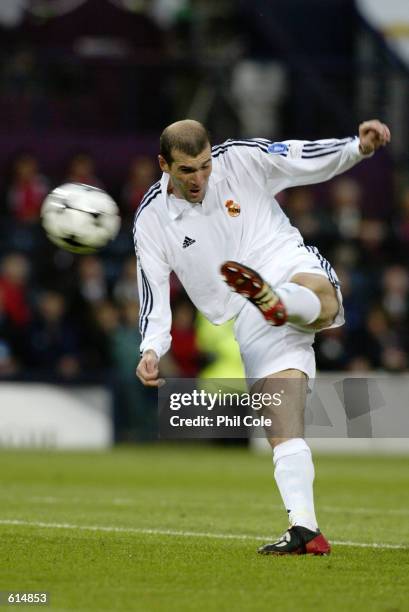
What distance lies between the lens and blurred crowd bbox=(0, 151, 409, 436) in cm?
1811

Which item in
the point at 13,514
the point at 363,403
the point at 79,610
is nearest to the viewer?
the point at 79,610

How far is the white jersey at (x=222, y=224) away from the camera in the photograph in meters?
8.03

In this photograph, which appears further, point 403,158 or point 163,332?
point 403,158

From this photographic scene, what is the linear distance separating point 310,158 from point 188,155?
2.40 feet

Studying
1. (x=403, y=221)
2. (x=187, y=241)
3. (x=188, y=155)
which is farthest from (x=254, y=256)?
(x=403, y=221)

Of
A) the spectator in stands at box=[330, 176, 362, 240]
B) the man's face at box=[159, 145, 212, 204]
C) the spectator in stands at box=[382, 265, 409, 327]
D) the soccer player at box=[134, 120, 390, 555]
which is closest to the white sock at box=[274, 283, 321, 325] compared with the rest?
the soccer player at box=[134, 120, 390, 555]

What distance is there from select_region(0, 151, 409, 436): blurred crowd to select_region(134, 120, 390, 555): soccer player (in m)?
9.38

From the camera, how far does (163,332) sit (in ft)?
26.3

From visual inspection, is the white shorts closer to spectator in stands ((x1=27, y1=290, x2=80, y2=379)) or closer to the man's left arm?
the man's left arm

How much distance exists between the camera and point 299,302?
24.7 feet

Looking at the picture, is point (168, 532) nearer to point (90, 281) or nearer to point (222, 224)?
point (222, 224)

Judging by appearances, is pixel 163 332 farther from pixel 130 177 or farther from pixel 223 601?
pixel 130 177

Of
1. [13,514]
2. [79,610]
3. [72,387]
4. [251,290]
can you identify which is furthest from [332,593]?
[72,387]

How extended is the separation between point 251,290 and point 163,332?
2.83 ft
